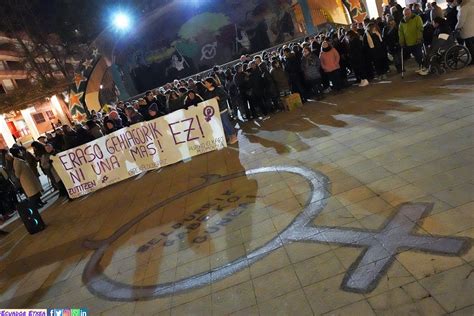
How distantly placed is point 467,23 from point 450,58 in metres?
0.91

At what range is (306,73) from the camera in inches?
489

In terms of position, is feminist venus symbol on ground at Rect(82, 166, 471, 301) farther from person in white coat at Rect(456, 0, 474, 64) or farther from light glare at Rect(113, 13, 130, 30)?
light glare at Rect(113, 13, 130, 30)

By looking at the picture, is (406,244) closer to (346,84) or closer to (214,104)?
(214,104)

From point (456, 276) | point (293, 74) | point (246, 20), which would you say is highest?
point (246, 20)

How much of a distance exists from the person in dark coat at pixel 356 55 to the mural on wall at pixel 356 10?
1048 centimetres

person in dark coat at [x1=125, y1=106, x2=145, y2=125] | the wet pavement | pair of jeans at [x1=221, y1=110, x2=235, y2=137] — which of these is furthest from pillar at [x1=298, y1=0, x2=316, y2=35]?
person in dark coat at [x1=125, y1=106, x2=145, y2=125]

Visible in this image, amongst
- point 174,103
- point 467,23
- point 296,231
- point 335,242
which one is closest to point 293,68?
point 174,103

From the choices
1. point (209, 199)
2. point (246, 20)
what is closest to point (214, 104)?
point (209, 199)

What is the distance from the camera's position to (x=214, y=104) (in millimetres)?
9922

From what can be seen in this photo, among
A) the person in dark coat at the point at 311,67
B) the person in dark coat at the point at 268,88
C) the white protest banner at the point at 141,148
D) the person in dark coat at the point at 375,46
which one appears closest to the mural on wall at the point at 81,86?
the white protest banner at the point at 141,148

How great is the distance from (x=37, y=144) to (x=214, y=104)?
639 cm

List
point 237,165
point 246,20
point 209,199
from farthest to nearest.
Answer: point 246,20 → point 237,165 → point 209,199

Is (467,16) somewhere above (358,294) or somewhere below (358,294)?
above

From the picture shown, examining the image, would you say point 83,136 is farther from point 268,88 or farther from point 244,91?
point 268,88
